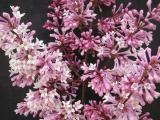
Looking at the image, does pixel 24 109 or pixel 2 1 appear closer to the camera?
pixel 24 109

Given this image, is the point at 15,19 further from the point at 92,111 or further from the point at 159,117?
the point at 159,117

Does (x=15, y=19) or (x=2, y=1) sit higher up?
(x=2, y=1)

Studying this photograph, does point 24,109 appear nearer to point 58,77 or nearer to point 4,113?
point 58,77

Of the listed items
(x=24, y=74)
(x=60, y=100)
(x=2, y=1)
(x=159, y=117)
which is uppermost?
(x=2, y=1)

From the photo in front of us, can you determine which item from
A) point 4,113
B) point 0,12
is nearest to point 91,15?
point 0,12

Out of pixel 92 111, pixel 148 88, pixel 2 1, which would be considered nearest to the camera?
pixel 148 88

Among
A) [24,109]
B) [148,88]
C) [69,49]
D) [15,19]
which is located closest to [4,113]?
[24,109]

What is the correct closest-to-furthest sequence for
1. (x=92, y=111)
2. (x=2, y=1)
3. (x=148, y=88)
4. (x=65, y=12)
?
(x=148, y=88) < (x=92, y=111) < (x=65, y=12) < (x=2, y=1)
